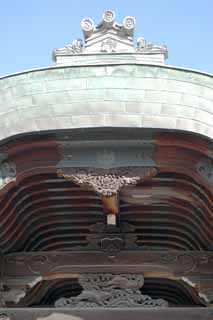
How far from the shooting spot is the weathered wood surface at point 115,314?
7504mm

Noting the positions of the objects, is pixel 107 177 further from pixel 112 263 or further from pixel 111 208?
pixel 112 263

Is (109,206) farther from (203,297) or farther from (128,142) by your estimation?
(203,297)

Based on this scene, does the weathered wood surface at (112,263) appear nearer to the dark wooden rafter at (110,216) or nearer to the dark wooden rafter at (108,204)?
the dark wooden rafter at (110,216)

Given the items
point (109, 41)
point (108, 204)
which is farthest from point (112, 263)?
point (109, 41)

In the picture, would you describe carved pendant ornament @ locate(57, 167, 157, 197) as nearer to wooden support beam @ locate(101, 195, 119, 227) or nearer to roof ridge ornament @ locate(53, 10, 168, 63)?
wooden support beam @ locate(101, 195, 119, 227)

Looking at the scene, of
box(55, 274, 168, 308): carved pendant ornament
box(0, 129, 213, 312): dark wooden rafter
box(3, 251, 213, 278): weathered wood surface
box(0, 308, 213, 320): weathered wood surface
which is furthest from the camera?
box(3, 251, 213, 278): weathered wood surface

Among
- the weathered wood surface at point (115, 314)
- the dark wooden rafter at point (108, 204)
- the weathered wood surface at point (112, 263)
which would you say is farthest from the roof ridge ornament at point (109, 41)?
the weathered wood surface at point (115, 314)

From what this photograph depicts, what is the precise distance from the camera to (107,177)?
728cm

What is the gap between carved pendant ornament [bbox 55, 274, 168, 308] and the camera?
7.79 meters

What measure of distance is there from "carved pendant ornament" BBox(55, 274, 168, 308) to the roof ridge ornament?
3118 mm

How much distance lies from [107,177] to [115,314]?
5.31 ft

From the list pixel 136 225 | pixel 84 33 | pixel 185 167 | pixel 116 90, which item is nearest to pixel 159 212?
pixel 136 225

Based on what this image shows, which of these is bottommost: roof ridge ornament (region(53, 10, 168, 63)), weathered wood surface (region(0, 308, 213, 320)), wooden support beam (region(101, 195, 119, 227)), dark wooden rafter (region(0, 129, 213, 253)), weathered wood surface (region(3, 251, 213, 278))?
weathered wood surface (region(0, 308, 213, 320))

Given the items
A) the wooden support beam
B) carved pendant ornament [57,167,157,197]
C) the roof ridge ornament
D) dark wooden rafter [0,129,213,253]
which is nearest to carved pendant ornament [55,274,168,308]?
dark wooden rafter [0,129,213,253]
